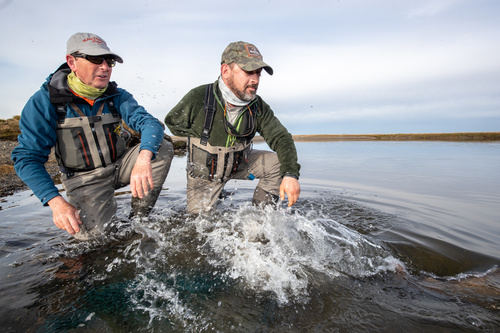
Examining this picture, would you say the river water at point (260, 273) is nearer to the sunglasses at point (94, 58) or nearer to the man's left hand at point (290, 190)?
the man's left hand at point (290, 190)

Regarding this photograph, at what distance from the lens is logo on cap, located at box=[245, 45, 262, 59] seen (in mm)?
3904

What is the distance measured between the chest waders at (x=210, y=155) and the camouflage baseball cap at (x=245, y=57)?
0.55 m

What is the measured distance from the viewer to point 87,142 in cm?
370

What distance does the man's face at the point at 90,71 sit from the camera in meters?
3.46

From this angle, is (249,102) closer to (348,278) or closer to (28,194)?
(348,278)

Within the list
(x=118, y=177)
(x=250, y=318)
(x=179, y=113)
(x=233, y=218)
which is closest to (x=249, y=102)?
(x=179, y=113)

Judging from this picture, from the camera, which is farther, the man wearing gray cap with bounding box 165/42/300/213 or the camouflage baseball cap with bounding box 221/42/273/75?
the man wearing gray cap with bounding box 165/42/300/213

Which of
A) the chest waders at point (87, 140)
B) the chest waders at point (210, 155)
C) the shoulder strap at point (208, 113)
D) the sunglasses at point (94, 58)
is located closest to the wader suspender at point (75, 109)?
the chest waders at point (87, 140)

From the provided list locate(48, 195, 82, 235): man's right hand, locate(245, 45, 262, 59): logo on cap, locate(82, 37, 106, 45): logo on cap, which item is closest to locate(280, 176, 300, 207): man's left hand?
locate(245, 45, 262, 59): logo on cap

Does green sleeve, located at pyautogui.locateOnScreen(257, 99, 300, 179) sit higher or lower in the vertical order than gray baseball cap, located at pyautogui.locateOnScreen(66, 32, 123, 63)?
lower

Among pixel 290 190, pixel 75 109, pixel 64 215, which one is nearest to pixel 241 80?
pixel 290 190

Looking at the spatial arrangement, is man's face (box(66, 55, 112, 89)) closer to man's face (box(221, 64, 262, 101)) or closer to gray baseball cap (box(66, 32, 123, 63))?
gray baseball cap (box(66, 32, 123, 63))

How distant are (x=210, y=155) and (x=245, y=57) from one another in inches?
58.9

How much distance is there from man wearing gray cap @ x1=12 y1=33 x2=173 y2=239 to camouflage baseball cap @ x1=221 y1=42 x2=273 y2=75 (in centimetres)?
140
